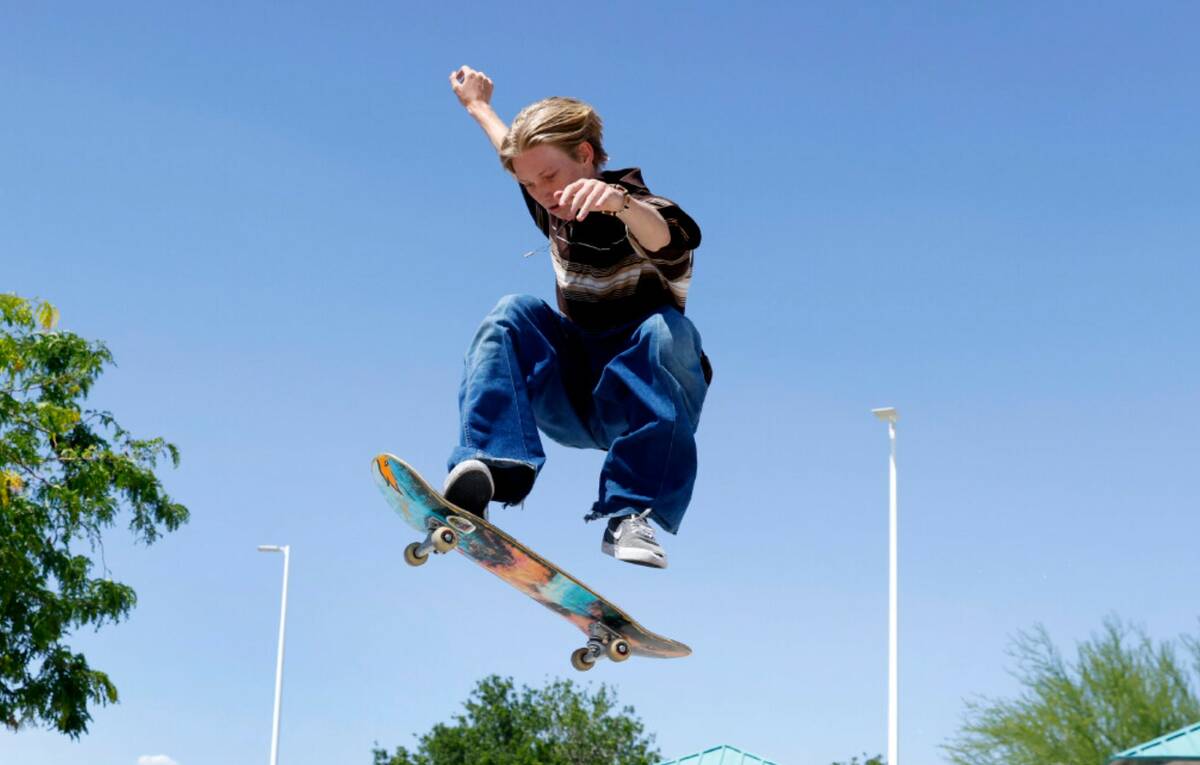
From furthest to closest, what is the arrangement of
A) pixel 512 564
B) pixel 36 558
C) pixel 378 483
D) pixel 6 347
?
pixel 36 558 → pixel 6 347 → pixel 512 564 → pixel 378 483

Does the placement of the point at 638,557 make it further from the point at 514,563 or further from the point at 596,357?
the point at 596,357

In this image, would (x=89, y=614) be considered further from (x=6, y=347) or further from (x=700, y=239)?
(x=700, y=239)

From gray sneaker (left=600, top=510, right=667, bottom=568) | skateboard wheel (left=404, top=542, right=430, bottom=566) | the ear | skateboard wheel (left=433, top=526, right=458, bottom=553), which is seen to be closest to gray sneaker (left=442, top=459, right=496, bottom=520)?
skateboard wheel (left=433, top=526, right=458, bottom=553)

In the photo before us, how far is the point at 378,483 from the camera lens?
5723 millimetres

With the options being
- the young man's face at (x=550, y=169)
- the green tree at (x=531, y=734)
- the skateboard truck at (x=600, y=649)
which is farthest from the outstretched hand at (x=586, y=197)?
the green tree at (x=531, y=734)

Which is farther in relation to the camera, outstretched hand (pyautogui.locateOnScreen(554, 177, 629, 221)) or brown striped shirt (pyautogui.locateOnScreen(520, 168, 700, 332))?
brown striped shirt (pyautogui.locateOnScreen(520, 168, 700, 332))

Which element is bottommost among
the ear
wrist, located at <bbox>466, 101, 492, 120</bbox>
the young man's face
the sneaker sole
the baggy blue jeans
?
the sneaker sole

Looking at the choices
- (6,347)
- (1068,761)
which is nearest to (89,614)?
(6,347)

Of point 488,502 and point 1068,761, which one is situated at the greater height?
point 1068,761

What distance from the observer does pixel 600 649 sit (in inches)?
251

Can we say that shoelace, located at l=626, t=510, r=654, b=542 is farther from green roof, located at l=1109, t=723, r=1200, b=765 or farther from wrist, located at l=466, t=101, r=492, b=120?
green roof, located at l=1109, t=723, r=1200, b=765

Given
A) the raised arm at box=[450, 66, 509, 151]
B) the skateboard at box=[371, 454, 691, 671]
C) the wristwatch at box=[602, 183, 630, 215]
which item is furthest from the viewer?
the raised arm at box=[450, 66, 509, 151]

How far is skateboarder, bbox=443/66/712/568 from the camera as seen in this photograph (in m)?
5.70

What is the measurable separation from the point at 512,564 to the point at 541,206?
1563mm
